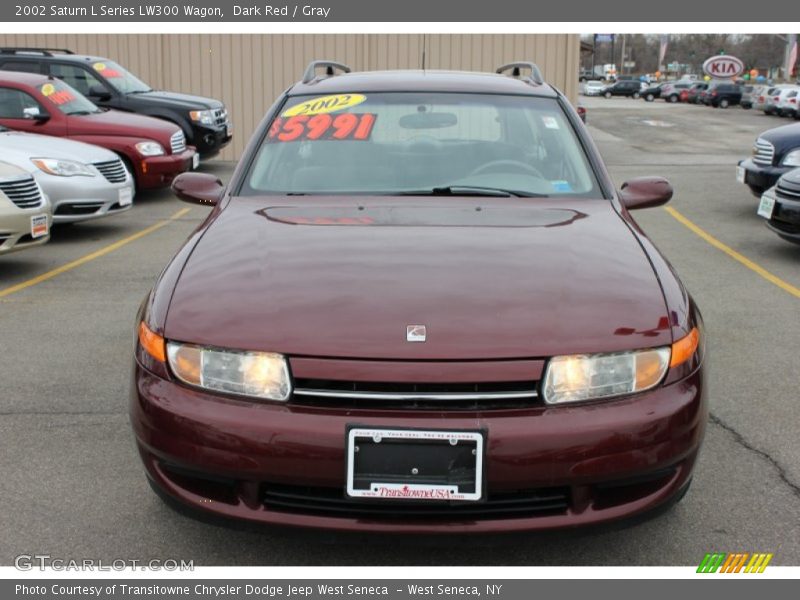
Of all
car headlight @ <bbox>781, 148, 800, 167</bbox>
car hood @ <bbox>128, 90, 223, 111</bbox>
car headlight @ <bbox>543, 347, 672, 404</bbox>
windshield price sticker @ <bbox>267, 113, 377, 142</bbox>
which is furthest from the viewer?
car hood @ <bbox>128, 90, 223, 111</bbox>

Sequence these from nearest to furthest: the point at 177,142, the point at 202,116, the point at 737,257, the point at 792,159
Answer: the point at 737,257 → the point at 792,159 → the point at 177,142 → the point at 202,116

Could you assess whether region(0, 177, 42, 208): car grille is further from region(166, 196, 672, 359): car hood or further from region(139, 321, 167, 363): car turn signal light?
region(139, 321, 167, 363): car turn signal light

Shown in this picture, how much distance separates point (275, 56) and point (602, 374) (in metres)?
16.6

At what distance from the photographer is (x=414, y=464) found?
8.27ft

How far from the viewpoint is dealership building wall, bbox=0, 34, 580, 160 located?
18203mm

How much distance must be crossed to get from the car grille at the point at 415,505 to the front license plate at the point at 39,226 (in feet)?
17.5

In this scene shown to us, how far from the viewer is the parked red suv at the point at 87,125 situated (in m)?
11.6

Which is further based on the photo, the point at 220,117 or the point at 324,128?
the point at 220,117

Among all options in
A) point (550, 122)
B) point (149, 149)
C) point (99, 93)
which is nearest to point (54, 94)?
point (149, 149)

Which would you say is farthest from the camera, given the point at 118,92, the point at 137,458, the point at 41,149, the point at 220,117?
the point at 220,117

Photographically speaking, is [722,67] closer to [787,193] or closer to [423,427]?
[787,193]

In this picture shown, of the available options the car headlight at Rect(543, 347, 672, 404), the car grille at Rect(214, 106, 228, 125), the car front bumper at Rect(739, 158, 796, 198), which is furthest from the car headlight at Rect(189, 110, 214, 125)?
the car headlight at Rect(543, 347, 672, 404)
